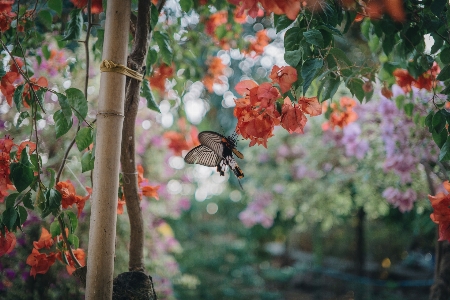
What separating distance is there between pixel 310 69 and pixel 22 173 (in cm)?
60

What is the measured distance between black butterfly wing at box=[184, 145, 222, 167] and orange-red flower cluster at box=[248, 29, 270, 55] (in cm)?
98

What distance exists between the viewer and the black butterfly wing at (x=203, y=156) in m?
0.94

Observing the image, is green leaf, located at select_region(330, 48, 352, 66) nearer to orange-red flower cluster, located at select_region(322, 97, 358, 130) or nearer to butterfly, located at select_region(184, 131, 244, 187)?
butterfly, located at select_region(184, 131, 244, 187)

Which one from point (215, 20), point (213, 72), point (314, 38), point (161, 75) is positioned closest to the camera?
point (314, 38)

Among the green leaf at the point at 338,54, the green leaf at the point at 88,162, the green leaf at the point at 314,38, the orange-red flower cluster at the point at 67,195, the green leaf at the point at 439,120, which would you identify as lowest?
the orange-red flower cluster at the point at 67,195

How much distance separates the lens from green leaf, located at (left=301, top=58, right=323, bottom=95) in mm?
690

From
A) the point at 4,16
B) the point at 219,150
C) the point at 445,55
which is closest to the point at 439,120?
the point at 445,55

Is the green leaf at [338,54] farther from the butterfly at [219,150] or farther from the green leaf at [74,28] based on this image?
the green leaf at [74,28]

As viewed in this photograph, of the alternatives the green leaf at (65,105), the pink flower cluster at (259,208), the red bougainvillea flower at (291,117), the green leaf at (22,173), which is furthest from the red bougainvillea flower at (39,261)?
the pink flower cluster at (259,208)

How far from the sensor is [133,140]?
1.02 meters

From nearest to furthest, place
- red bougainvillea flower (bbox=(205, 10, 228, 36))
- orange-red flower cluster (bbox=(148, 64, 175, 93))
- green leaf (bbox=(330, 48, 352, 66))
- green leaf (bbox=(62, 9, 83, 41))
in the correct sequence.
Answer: green leaf (bbox=(330, 48, 352, 66)), green leaf (bbox=(62, 9, 83, 41)), orange-red flower cluster (bbox=(148, 64, 175, 93)), red bougainvillea flower (bbox=(205, 10, 228, 36))

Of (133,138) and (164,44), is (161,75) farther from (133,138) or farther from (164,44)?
(133,138)

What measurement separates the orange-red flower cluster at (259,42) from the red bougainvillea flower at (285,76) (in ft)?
3.58

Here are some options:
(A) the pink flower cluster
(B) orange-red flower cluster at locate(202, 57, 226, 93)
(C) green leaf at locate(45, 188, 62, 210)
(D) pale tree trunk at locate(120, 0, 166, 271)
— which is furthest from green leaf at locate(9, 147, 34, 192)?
(A) the pink flower cluster
